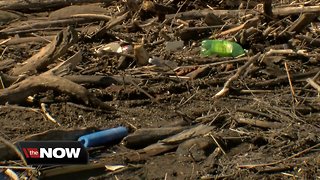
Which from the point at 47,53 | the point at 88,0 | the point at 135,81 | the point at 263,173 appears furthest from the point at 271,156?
the point at 88,0

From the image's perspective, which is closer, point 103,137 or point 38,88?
point 103,137

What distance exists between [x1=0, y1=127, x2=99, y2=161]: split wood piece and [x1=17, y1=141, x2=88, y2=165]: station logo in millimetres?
165

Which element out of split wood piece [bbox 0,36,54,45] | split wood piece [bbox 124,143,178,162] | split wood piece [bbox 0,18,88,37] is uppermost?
split wood piece [bbox 0,18,88,37]

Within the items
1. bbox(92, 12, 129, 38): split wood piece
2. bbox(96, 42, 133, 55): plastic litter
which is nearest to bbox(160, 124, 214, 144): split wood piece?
bbox(96, 42, 133, 55): plastic litter

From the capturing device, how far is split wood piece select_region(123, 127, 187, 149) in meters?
4.74

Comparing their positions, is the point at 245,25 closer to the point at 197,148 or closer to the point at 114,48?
the point at 114,48

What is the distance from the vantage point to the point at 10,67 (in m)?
6.27

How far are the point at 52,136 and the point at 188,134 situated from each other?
0.89 m

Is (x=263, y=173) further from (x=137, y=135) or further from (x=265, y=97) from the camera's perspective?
(x=265, y=97)

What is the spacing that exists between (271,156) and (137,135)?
89 cm

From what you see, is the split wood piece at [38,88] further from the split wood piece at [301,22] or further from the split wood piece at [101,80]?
the split wood piece at [301,22]

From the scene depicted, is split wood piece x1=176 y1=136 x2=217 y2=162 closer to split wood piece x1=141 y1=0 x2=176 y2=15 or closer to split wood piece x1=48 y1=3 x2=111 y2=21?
split wood piece x1=141 y1=0 x2=176 y2=15

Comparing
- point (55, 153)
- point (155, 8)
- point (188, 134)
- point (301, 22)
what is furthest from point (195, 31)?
point (55, 153)

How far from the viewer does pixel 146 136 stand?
4.79 m
